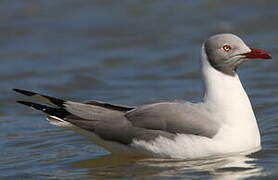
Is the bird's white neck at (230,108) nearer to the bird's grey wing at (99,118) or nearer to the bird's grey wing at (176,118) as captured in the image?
the bird's grey wing at (176,118)

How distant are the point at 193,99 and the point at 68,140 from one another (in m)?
2.42

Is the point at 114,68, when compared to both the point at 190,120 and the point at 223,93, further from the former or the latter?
the point at 190,120

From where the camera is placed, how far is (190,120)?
26.4 ft

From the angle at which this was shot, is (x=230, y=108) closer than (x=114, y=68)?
Yes

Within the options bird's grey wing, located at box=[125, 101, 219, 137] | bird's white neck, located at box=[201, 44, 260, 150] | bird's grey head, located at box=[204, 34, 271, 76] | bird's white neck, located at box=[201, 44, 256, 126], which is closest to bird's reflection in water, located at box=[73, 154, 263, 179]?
bird's white neck, located at box=[201, 44, 260, 150]

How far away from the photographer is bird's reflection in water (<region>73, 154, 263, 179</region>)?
7781 millimetres

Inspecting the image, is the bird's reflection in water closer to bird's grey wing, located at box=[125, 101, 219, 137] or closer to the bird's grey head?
bird's grey wing, located at box=[125, 101, 219, 137]

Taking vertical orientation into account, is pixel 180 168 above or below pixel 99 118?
below

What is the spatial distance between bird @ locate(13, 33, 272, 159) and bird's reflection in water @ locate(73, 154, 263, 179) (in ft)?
0.26

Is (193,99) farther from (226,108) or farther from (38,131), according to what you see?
(226,108)

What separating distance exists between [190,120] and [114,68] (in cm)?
639

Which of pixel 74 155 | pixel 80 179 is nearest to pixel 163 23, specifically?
pixel 74 155

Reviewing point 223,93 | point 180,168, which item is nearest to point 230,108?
point 223,93

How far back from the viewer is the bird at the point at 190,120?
7.98 metres
